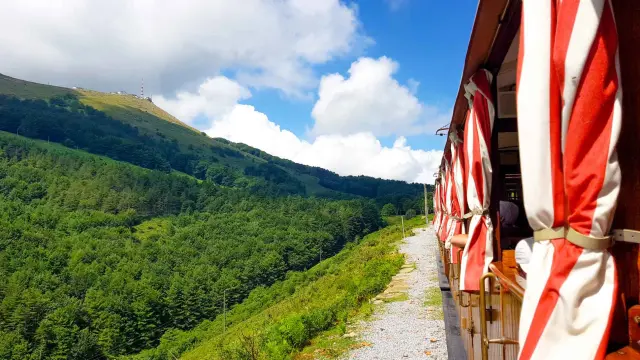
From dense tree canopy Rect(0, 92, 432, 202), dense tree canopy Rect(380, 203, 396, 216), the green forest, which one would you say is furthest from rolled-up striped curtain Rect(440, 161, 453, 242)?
Answer: dense tree canopy Rect(0, 92, 432, 202)

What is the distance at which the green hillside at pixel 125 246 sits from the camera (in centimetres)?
6038

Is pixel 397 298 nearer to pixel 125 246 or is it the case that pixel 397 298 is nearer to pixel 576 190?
pixel 576 190

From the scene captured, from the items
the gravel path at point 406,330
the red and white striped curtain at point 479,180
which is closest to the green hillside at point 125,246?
the gravel path at point 406,330

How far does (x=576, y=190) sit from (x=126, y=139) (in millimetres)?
184852

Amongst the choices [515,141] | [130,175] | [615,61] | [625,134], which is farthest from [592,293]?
[130,175]

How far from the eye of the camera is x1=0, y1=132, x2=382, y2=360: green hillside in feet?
198

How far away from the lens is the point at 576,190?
135 centimetres

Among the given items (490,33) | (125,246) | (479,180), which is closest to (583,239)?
(490,33)

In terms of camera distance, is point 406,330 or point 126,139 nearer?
point 406,330

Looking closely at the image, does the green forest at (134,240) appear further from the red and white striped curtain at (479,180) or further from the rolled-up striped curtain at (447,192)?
the red and white striped curtain at (479,180)

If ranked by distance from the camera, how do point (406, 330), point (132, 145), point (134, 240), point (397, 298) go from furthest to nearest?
point (132, 145)
point (134, 240)
point (397, 298)
point (406, 330)

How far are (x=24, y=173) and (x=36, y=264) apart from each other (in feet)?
172

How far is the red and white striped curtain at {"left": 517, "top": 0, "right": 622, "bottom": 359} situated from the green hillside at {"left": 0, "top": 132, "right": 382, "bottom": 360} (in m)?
63.2

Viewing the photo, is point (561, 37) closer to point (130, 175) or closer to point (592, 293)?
point (592, 293)
